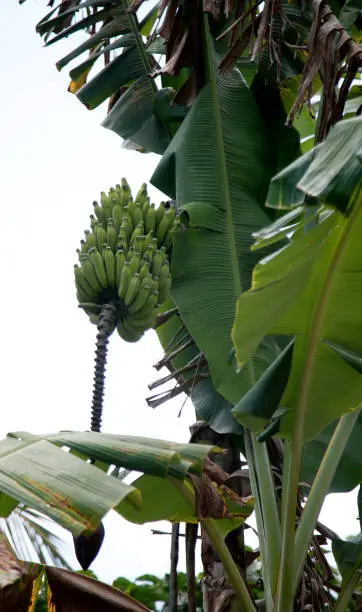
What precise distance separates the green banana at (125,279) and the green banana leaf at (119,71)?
0.63m

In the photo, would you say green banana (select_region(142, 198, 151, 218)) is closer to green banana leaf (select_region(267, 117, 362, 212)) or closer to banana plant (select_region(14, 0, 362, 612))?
banana plant (select_region(14, 0, 362, 612))

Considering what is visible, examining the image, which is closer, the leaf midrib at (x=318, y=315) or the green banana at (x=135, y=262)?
the leaf midrib at (x=318, y=315)

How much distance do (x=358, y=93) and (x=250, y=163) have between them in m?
0.61

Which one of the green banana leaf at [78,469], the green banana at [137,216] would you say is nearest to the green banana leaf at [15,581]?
the green banana leaf at [78,469]

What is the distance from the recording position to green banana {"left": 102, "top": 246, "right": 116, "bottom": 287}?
220 centimetres

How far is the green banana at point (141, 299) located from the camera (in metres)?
2.22

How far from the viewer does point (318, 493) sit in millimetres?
1727

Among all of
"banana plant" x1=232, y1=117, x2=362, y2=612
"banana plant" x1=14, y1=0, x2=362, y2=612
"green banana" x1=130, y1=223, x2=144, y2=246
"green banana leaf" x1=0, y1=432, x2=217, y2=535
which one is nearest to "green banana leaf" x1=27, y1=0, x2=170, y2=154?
"banana plant" x1=14, y1=0, x2=362, y2=612

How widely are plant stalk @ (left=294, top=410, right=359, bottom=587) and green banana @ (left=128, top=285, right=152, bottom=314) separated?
0.76 meters

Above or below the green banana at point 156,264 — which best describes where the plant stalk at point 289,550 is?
below

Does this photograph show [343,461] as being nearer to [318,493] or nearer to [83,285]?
[318,493]

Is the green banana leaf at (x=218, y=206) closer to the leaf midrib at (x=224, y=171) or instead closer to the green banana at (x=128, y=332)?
the leaf midrib at (x=224, y=171)

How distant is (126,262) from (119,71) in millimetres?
897

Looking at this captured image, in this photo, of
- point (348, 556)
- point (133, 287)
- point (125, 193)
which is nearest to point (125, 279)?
point (133, 287)
